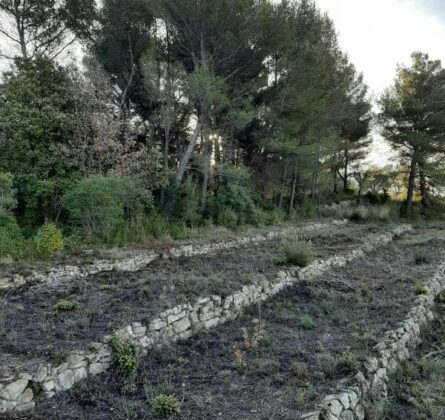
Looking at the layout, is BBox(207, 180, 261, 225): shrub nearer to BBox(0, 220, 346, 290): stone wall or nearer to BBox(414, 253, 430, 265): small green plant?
BBox(0, 220, 346, 290): stone wall

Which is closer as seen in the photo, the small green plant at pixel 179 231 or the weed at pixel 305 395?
the weed at pixel 305 395

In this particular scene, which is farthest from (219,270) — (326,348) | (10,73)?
(10,73)

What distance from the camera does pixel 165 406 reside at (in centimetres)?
351

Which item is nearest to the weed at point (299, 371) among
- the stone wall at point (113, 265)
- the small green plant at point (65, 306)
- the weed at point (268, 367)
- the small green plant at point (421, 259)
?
the weed at point (268, 367)

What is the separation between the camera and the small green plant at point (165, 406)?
3.49 metres

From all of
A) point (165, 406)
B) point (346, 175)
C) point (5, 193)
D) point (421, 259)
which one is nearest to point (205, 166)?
point (5, 193)

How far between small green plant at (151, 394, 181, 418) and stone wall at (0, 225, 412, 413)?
39.5 inches

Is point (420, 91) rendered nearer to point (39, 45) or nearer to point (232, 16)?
point (232, 16)

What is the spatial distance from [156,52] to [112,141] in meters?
5.78

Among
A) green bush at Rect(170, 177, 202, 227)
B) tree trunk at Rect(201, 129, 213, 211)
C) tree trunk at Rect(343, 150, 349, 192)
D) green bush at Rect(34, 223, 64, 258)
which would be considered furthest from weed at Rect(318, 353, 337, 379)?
tree trunk at Rect(343, 150, 349, 192)

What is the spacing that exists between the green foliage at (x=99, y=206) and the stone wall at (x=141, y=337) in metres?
4.98

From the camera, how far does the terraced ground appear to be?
3719mm

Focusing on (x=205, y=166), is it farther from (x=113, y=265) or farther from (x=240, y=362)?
(x=240, y=362)

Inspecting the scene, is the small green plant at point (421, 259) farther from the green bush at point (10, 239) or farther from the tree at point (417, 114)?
the tree at point (417, 114)
